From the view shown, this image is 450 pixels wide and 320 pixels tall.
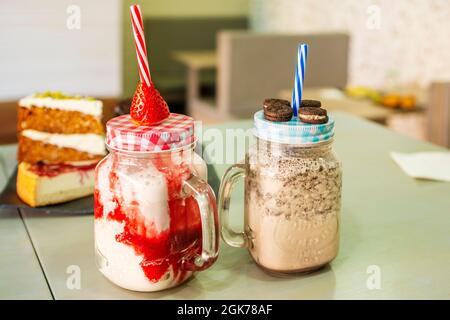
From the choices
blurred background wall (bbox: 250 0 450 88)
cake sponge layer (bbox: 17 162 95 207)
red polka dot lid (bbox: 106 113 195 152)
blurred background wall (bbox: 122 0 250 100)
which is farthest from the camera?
blurred background wall (bbox: 122 0 250 100)

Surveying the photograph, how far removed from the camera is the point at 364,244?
936 millimetres

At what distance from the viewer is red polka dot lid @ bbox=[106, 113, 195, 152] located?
0.71m

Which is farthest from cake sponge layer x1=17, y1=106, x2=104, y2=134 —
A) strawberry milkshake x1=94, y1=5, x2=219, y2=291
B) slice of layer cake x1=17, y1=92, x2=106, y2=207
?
strawberry milkshake x1=94, y1=5, x2=219, y2=291

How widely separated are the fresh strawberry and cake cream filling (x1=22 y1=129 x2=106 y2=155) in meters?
0.45

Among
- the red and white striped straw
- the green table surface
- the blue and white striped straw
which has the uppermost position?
the red and white striped straw

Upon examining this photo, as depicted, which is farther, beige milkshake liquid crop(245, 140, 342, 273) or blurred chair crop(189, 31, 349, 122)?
blurred chair crop(189, 31, 349, 122)

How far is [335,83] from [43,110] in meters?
3.01

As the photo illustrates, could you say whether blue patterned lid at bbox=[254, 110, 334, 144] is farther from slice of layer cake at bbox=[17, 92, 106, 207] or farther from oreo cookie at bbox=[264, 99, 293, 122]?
slice of layer cake at bbox=[17, 92, 106, 207]

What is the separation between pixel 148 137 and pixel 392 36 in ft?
11.7

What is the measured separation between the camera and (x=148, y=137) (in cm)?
70

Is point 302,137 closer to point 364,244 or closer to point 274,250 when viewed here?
point 274,250

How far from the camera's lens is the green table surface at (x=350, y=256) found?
30.5 inches

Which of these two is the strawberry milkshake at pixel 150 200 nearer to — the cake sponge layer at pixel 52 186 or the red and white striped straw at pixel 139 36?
the red and white striped straw at pixel 139 36
